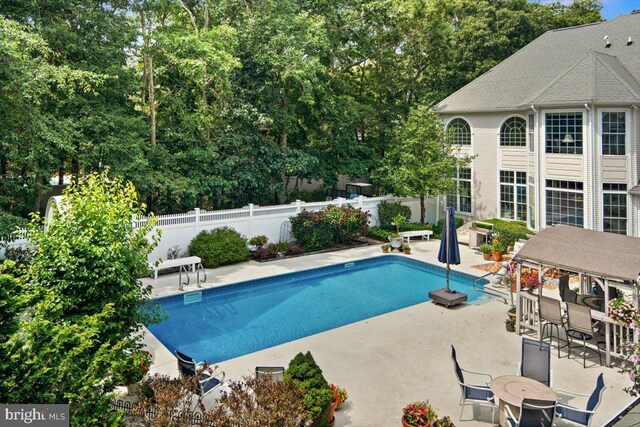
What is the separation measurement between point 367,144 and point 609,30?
13966mm

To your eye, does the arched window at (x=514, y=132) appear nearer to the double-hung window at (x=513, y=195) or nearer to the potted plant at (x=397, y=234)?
the double-hung window at (x=513, y=195)

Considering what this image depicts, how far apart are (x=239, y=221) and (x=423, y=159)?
9572 mm

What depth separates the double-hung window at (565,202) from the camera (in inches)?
749

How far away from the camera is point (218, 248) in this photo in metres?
18.2

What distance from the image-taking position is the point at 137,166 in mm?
18469

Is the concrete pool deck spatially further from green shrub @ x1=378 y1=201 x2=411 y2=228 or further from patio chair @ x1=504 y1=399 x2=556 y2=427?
green shrub @ x1=378 y1=201 x2=411 y2=228

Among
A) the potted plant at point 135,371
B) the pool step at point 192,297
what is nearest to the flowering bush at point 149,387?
the potted plant at point 135,371

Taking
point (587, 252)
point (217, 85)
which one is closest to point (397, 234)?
point (217, 85)

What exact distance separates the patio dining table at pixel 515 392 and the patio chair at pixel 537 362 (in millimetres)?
400

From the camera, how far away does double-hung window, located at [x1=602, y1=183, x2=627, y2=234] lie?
1842 centimetres

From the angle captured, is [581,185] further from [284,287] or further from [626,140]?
[284,287]

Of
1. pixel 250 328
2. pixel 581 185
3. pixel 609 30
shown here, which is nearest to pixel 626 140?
pixel 581 185

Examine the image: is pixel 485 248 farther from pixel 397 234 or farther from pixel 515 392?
pixel 515 392

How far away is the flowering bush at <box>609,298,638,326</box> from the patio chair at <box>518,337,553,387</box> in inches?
85.0
